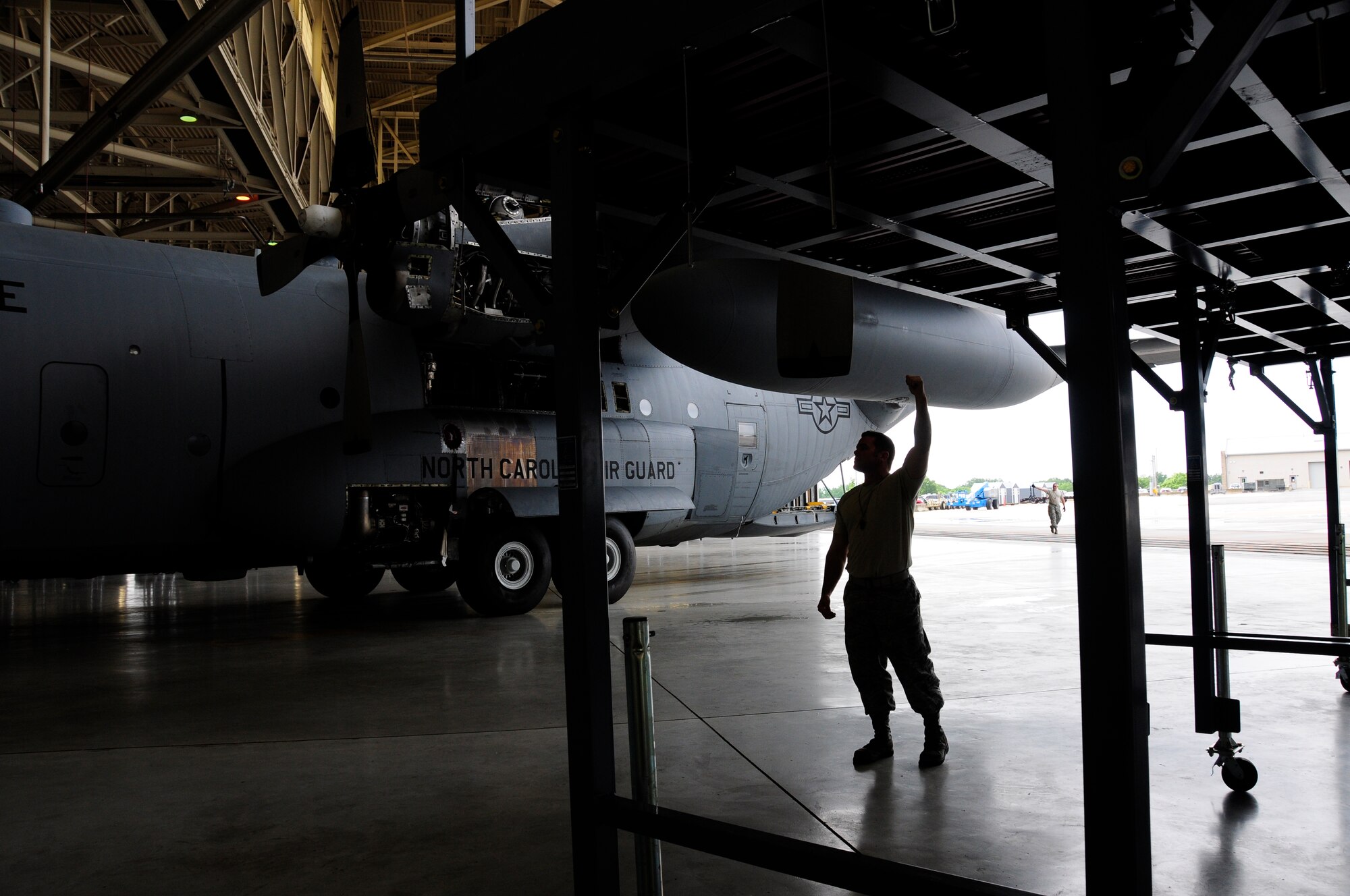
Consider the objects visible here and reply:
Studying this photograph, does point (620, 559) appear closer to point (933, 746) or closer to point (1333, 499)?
point (933, 746)

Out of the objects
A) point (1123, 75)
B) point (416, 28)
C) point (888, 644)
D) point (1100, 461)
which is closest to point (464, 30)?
point (1123, 75)

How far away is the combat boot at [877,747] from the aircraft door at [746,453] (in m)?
9.74

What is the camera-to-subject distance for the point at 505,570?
38.9 ft

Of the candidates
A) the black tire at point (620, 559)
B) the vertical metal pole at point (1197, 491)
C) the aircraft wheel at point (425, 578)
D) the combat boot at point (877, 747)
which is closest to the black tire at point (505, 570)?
the black tire at point (620, 559)

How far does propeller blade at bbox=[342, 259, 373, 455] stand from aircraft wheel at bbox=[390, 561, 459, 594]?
646 centimetres

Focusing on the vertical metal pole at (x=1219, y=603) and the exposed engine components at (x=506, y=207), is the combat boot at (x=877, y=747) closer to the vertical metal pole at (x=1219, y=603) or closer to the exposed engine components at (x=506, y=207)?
the vertical metal pole at (x=1219, y=603)

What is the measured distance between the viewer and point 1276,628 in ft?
30.9

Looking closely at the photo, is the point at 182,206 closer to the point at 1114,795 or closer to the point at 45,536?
the point at 45,536

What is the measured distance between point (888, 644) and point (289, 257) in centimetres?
656

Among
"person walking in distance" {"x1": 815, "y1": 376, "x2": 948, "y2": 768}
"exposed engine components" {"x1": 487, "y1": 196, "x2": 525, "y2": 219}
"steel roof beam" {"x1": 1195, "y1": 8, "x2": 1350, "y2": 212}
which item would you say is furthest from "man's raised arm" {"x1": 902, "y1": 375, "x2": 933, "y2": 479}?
"exposed engine components" {"x1": 487, "y1": 196, "x2": 525, "y2": 219}

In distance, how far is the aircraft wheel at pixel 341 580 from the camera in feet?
46.7

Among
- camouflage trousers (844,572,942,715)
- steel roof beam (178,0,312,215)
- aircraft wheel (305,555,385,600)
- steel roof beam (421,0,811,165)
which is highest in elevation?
steel roof beam (178,0,312,215)

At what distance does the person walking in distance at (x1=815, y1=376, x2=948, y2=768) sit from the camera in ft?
17.1

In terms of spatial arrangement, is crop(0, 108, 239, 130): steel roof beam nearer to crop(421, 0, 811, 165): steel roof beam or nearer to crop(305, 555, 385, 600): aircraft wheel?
crop(305, 555, 385, 600): aircraft wheel
